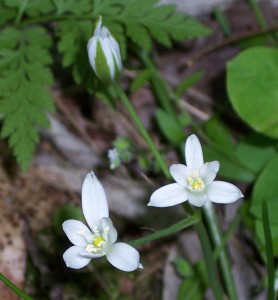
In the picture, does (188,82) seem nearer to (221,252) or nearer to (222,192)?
(221,252)

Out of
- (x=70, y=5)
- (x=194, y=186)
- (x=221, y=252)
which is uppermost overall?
(x=70, y=5)

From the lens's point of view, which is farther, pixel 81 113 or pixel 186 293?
pixel 81 113

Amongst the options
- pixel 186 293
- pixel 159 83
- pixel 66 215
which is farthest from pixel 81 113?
pixel 186 293

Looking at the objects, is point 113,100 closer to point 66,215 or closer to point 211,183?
point 66,215

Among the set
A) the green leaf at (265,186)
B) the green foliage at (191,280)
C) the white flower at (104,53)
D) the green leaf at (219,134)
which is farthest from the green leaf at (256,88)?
the white flower at (104,53)

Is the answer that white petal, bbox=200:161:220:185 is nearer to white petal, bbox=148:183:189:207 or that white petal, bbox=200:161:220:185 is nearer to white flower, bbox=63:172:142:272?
white petal, bbox=148:183:189:207

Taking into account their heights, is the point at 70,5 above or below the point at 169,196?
above

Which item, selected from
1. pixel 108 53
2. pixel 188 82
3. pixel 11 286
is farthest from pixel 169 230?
pixel 188 82
